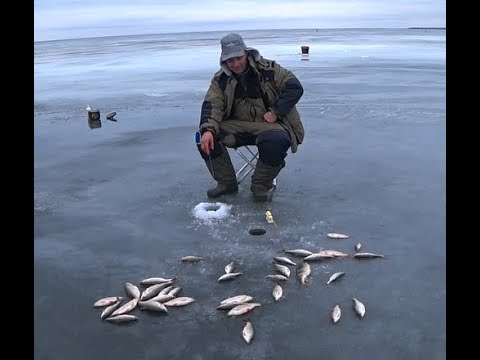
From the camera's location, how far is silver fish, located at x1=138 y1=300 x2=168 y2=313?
3955 mm

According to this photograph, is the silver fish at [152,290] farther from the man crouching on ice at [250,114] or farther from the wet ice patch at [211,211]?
the man crouching on ice at [250,114]

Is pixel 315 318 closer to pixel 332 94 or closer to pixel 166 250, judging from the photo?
pixel 166 250

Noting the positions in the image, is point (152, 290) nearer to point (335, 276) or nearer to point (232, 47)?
point (335, 276)

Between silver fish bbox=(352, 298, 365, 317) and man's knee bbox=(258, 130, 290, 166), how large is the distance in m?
2.43

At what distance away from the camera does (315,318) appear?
3.79m

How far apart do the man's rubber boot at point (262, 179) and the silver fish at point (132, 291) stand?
238 cm

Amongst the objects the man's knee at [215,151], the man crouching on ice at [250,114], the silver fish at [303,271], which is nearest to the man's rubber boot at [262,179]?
the man crouching on ice at [250,114]

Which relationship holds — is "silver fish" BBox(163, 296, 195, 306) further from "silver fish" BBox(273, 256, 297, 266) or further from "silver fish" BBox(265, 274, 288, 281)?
"silver fish" BBox(273, 256, 297, 266)

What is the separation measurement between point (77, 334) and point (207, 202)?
2.84 meters

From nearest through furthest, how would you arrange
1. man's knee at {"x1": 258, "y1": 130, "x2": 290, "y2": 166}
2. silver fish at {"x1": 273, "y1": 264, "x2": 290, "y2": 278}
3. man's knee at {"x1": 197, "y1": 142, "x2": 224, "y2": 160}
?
silver fish at {"x1": 273, "y1": 264, "x2": 290, "y2": 278} < man's knee at {"x1": 258, "y1": 130, "x2": 290, "y2": 166} < man's knee at {"x1": 197, "y1": 142, "x2": 224, "y2": 160}

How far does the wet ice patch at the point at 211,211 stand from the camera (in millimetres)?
5770

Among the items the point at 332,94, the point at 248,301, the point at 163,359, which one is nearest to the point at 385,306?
the point at 248,301

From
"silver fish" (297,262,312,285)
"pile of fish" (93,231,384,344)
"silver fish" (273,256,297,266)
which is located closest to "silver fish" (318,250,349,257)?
"pile of fish" (93,231,384,344)
